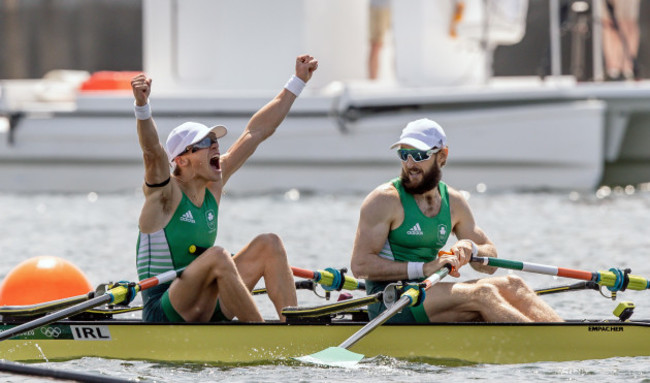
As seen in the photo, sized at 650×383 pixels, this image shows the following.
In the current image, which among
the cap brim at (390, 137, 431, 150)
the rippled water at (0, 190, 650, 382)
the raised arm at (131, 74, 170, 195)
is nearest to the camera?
the raised arm at (131, 74, 170, 195)

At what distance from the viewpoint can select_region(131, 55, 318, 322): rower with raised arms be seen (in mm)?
7262

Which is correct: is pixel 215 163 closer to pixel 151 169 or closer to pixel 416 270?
pixel 151 169

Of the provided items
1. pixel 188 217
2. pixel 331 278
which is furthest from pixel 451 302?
pixel 188 217

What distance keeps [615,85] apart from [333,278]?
916cm

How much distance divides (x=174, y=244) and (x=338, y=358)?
45.9 inches

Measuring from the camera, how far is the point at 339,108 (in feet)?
55.5

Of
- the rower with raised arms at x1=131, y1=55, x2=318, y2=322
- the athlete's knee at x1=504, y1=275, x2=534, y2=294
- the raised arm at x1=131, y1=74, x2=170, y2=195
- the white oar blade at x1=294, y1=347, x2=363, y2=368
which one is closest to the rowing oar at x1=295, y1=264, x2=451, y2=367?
Answer: the white oar blade at x1=294, y1=347, x2=363, y2=368

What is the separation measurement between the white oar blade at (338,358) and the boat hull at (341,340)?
0.15 metres

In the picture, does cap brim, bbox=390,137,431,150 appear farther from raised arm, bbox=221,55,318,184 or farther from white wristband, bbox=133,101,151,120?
white wristband, bbox=133,101,151,120

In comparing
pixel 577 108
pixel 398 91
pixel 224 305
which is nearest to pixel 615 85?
pixel 577 108

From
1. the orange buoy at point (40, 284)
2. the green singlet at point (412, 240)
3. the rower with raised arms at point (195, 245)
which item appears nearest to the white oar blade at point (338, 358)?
the green singlet at point (412, 240)

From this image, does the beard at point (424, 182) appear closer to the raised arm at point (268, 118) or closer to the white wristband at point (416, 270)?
the white wristband at point (416, 270)

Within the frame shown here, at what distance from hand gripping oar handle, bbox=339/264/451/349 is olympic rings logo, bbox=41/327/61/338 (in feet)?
5.74

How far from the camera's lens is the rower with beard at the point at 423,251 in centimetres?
731
